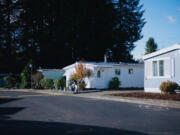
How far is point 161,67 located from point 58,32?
95.3 feet

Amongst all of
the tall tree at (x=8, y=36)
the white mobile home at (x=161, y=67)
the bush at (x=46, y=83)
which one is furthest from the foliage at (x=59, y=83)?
the tall tree at (x=8, y=36)

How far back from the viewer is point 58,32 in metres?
45.3

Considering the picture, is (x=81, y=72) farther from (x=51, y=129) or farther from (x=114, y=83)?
(x=51, y=129)

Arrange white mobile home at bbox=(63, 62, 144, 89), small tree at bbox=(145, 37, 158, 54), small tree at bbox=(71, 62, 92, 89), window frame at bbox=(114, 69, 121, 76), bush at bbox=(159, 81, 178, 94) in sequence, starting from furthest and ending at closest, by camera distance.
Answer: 1. small tree at bbox=(145, 37, 158, 54)
2. window frame at bbox=(114, 69, 121, 76)
3. white mobile home at bbox=(63, 62, 144, 89)
4. small tree at bbox=(71, 62, 92, 89)
5. bush at bbox=(159, 81, 178, 94)

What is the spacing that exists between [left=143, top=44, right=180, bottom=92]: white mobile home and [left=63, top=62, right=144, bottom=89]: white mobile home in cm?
882

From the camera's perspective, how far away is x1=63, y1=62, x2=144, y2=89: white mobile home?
29284 millimetres

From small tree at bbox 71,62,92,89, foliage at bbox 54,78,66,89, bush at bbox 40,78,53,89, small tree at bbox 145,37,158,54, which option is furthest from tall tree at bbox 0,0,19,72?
small tree at bbox 145,37,158,54

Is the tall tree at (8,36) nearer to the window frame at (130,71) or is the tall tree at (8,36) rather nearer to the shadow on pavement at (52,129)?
the window frame at (130,71)

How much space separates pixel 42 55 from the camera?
47.0 m

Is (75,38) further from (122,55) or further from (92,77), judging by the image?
Answer: (92,77)

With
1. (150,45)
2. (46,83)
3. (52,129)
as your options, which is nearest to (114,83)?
(46,83)

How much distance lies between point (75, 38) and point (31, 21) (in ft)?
32.1

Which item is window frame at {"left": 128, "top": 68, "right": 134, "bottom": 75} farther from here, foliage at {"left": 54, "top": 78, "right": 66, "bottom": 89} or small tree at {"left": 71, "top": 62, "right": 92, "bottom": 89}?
foliage at {"left": 54, "top": 78, "right": 66, "bottom": 89}

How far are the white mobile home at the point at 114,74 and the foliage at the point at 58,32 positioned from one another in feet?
54.1
